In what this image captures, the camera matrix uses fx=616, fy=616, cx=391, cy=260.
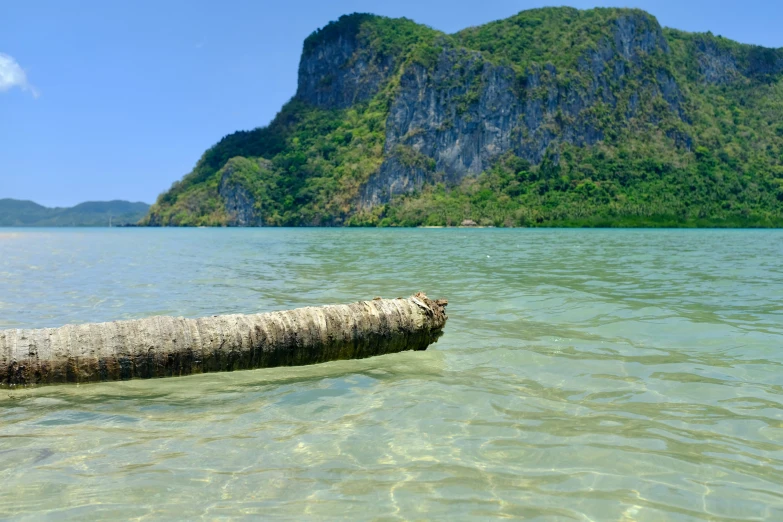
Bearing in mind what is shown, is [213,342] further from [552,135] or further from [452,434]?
[552,135]

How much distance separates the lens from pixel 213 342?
7.21m

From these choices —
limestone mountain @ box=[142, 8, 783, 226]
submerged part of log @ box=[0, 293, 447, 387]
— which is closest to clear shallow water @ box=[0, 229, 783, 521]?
submerged part of log @ box=[0, 293, 447, 387]

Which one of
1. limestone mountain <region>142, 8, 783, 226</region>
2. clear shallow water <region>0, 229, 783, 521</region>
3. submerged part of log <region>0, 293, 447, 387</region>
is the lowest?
clear shallow water <region>0, 229, 783, 521</region>

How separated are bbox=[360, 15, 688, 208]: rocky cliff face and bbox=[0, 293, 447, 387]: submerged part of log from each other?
171 meters

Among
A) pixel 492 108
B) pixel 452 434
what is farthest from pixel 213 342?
pixel 492 108

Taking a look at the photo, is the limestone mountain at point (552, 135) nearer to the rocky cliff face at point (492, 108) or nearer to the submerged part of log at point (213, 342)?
the rocky cliff face at point (492, 108)

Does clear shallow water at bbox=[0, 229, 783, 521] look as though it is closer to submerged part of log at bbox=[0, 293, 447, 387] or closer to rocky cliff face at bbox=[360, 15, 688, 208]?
submerged part of log at bbox=[0, 293, 447, 387]

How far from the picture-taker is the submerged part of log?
6637mm

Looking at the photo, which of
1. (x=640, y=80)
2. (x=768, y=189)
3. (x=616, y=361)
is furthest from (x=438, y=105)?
(x=616, y=361)

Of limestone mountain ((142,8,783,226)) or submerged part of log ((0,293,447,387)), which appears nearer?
submerged part of log ((0,293,447,387))

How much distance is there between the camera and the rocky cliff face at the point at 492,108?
6870 inches

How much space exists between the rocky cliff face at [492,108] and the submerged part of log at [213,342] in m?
171

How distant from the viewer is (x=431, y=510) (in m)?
3.94

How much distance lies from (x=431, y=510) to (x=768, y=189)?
171 meters
